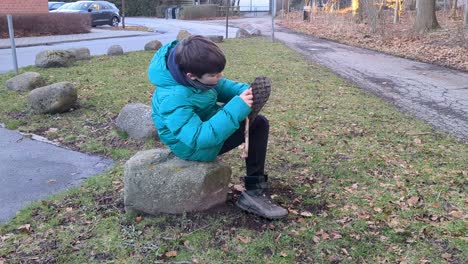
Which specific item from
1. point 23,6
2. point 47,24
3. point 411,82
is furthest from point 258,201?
point 23,6

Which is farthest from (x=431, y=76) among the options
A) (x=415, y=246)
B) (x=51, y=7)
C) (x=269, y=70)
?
(x=51, y=7)

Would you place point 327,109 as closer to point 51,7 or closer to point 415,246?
point 415,246

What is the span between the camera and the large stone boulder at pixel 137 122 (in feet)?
18.1

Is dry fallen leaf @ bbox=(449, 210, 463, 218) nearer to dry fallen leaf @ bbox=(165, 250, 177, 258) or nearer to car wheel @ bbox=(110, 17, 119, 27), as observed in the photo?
dry fallen leaf @ bbox=(165, 250, 177, 258)

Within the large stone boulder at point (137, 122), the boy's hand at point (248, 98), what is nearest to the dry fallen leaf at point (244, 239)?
the boy's hand at point (248, 98)

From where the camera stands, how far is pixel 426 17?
57.5 ft

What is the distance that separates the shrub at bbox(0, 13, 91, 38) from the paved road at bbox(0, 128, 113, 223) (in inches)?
646

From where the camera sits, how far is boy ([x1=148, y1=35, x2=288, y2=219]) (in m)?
3.05

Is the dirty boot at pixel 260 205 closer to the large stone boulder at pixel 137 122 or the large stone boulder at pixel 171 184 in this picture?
the large stone boulder at pixel 171 184

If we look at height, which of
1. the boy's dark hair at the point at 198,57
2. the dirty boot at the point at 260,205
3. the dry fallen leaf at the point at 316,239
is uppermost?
the boy's dark hair at the point at 198,57

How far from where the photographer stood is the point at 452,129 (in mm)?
6059

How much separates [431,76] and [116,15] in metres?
24.2

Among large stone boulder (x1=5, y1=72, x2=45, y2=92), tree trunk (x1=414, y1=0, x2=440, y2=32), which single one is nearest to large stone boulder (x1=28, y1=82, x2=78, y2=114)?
large stone boulder (x1=5, y1=72, x2=45, y2=92)

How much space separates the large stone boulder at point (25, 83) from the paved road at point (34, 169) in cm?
259
